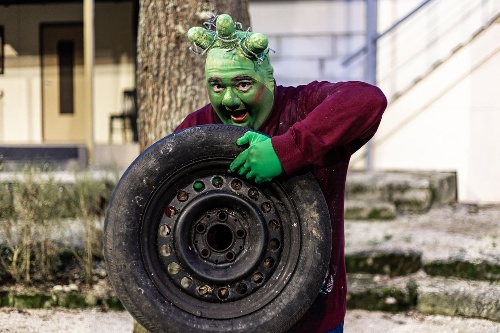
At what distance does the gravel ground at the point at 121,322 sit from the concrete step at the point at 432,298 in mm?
54

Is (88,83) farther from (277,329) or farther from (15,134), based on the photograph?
(277,329)

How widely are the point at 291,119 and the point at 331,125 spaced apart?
0.29 m

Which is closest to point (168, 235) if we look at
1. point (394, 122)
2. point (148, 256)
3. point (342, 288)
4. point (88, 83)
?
point (148, 256)

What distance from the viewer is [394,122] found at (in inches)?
323

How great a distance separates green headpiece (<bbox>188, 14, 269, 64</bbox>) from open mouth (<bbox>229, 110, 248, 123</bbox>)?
0.57ft

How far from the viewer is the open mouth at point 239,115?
7.82 ft

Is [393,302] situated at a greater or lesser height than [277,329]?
lesser

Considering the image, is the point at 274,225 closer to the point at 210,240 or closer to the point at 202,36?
the point at 210,240

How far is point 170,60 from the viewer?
4320 millimetres

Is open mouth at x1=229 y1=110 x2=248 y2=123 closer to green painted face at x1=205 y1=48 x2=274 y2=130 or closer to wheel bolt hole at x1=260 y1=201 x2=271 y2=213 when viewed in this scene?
green painted face at x1=205 y1=48 x2=274 y2=130

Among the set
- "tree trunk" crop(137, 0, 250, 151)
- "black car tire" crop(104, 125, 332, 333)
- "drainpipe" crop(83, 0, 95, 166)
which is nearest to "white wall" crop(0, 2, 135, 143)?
"drainpipe" crop(83, 0, 95, 166)

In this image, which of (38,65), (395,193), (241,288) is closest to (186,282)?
(241,288)

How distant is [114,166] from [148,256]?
4.05 metres

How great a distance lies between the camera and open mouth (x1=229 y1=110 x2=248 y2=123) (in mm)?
2383
